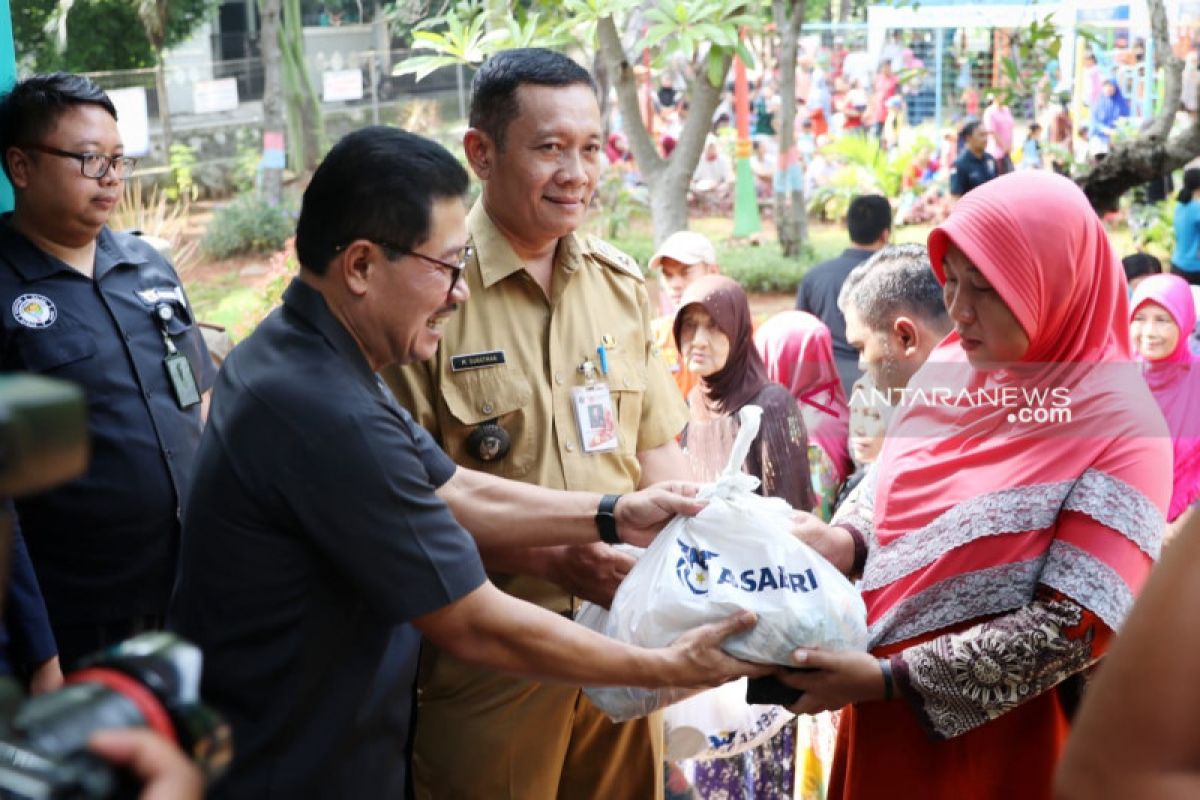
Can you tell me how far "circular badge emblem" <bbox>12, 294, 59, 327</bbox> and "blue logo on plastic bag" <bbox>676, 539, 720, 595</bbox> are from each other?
6.26 feet

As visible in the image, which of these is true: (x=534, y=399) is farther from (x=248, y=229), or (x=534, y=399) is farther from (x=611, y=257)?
(x=248, y=229)

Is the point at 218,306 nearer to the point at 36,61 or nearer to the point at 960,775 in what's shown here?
the point at 36,61

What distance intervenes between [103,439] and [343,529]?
62.7 inches

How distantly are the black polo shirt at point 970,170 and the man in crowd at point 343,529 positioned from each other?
32.4 feet

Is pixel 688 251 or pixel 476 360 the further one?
pixel 688 251

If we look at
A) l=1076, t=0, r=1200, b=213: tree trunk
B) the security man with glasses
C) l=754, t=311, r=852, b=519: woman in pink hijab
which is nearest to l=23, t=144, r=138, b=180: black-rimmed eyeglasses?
the security man with glasses

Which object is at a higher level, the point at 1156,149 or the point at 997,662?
the point at 1156,149

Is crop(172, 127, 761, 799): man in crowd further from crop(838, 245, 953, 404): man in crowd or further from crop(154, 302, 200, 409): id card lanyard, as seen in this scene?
crop(838, 245, 953, 404): man in crowd

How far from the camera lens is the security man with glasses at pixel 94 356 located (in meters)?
3.35

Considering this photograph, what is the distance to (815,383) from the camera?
5.13 metres

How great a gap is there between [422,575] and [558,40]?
13.6 feet

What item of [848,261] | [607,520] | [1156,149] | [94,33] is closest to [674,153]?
[848,261]

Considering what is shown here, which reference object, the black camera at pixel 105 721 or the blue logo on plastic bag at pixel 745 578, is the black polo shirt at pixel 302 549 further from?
the black camera at pixel 105 721

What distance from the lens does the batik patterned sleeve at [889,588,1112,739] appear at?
2.32m
